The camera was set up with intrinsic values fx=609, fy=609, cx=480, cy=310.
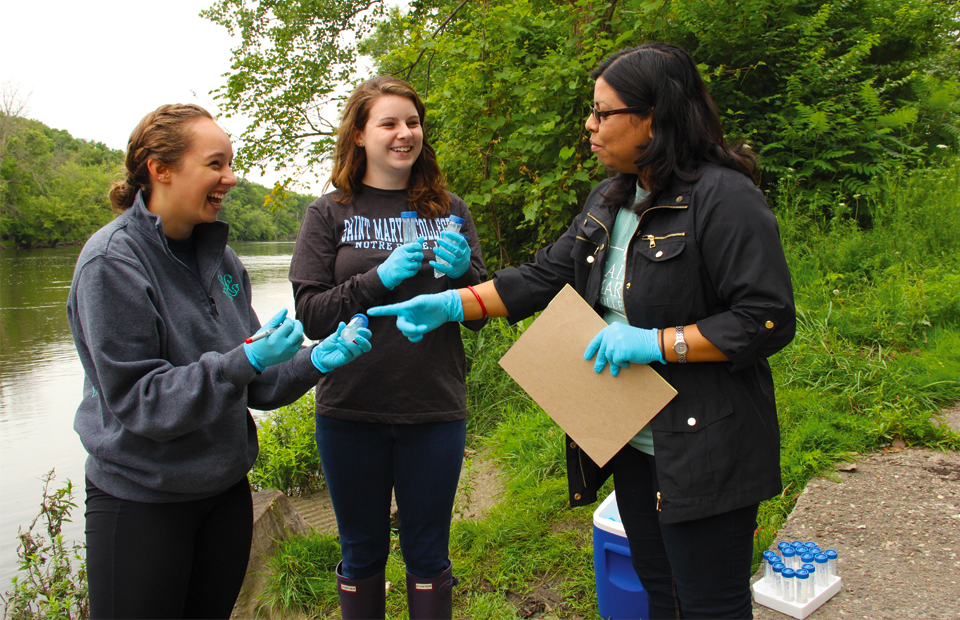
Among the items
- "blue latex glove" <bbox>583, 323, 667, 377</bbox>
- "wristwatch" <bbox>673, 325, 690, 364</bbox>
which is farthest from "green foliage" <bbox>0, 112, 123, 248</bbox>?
"wristwatch" <bbox>673, 325, 690, 364</bbox>

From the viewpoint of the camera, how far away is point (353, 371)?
1881mm

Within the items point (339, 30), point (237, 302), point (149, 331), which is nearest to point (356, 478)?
point (237, 302)

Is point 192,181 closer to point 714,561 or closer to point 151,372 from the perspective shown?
point 151,372

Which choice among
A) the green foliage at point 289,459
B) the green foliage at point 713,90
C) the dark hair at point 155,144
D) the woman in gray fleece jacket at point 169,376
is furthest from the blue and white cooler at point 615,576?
the green foliage at point 713,90

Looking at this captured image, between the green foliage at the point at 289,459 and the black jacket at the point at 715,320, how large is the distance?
2.83 meters

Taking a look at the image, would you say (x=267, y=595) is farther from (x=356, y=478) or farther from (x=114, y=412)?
(x=114, y=412)

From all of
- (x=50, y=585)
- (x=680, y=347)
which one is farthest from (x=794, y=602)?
(x=50, y=585)

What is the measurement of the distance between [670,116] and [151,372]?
1338 millimetres

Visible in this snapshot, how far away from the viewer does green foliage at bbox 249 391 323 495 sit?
3752 millimetres

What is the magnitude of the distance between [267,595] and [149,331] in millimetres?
1816

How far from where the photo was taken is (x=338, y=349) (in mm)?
1675

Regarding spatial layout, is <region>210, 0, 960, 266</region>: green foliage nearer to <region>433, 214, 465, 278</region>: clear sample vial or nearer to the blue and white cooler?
<region>433, 214, 465, 278</region>: clear sample vial

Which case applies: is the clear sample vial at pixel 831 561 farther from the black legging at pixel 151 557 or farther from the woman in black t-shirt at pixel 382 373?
the black legging at pixel 151 557

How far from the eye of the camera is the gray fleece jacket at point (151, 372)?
136 centimetres
